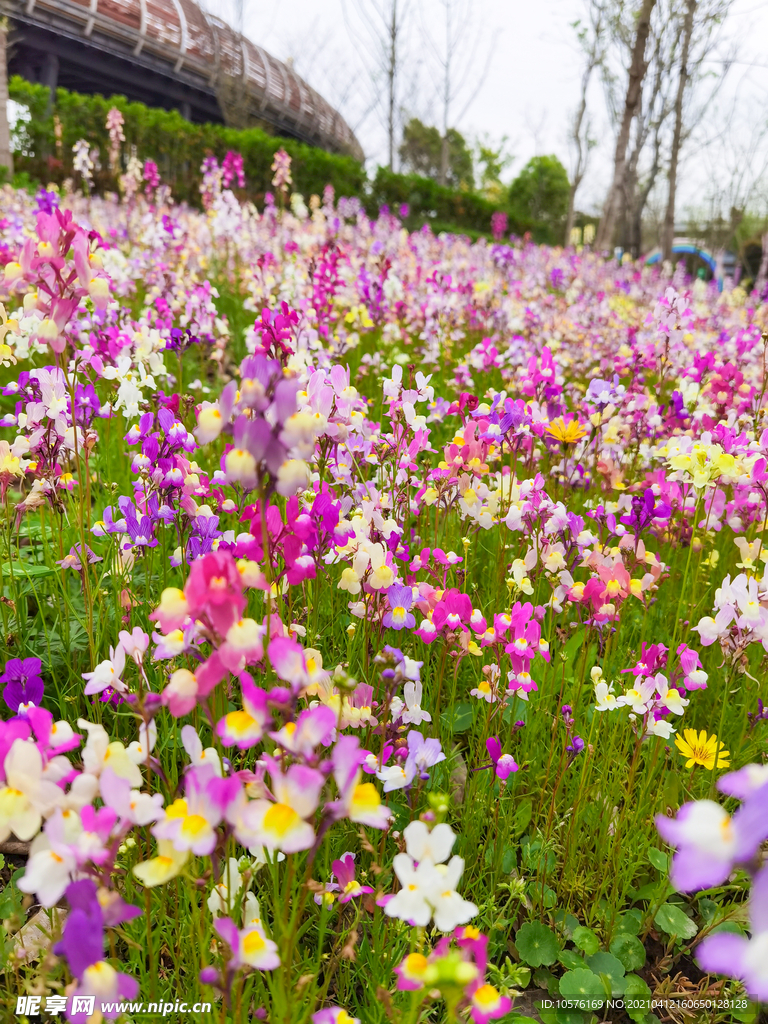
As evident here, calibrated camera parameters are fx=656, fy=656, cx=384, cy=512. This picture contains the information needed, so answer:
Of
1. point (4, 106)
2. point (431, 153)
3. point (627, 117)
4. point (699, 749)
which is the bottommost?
point (699, 749)

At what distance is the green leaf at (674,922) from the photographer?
4.88 feet

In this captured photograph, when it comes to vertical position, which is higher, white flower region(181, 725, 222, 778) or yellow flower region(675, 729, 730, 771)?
white flower region(181, 725, 222, 778)

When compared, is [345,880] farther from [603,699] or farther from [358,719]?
[603,699]

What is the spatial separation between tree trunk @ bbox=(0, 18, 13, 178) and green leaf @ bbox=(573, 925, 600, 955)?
10944 millimetres

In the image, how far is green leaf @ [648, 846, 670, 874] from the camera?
1.58 metres

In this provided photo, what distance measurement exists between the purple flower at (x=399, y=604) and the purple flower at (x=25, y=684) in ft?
2.45

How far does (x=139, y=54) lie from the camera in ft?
81.9

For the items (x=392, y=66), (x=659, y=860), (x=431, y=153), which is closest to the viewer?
(x=659, y=860)

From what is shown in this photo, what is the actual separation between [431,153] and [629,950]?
43849mm

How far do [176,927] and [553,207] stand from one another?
134ft

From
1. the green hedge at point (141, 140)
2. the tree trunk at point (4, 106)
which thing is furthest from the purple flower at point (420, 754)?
the green hedge at point (141, 140)

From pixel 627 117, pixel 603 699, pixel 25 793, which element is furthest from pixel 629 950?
pixel 627 117

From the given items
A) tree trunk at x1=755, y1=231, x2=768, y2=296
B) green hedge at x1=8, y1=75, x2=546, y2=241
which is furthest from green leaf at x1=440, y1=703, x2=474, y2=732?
green hedge at x1=8, y1=75, x2=546, y2=241

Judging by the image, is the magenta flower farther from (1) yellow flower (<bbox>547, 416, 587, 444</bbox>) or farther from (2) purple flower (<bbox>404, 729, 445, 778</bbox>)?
(1) yellow flower (<bbox>547, 416, 587, 444</bbox>)
